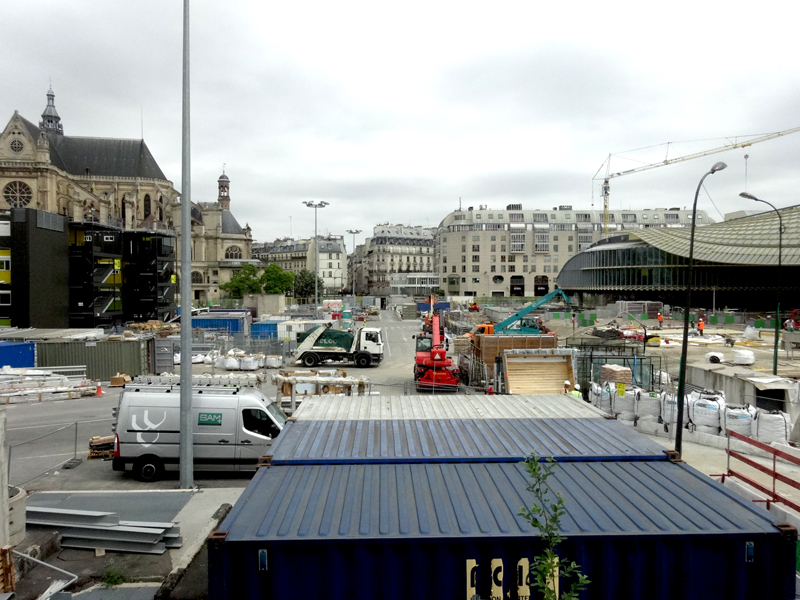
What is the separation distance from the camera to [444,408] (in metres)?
9.71

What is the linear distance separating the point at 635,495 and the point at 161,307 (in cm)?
5279

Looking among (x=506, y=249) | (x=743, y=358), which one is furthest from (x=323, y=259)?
(x=743, y=358)

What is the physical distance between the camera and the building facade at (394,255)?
12988 centimetres

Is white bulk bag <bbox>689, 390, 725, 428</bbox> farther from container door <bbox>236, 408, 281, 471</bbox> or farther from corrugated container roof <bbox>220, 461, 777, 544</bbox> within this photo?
container door <bbox>236, 408, 281, 471</bbox>

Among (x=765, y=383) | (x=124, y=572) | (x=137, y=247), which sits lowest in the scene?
(x=124, y=572)

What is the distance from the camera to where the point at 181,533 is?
845cm

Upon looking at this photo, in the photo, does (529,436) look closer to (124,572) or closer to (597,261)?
(124,572)

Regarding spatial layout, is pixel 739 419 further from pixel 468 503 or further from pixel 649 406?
pixel 468 503

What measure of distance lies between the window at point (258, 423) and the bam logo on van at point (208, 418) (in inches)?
21.1

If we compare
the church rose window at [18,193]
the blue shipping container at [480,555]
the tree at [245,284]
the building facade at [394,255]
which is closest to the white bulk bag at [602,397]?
the blue shipping container at [480,555]

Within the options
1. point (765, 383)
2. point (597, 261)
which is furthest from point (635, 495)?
point (597, 261)

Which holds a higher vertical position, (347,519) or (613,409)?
(347,519)

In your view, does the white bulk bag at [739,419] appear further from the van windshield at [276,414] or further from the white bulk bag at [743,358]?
the van windshield at [276,414]

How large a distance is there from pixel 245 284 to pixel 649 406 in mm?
67981
